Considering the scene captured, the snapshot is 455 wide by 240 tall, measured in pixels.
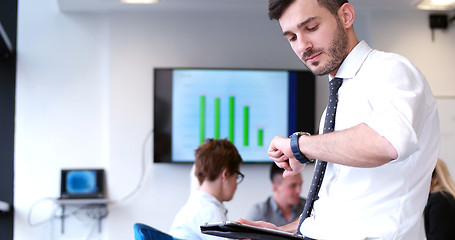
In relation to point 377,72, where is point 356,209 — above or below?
below

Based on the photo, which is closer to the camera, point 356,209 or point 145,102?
point 356,209

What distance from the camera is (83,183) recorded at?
5348mm

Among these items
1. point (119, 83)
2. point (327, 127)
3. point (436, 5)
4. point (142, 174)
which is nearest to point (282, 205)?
point (142, 174)

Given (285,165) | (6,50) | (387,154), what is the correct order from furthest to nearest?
(6,50) < (285,165) < (387,154)

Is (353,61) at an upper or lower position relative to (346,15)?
lower

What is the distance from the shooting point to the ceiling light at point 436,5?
16.5 ft

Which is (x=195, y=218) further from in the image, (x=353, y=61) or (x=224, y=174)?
(x=353, y=61)

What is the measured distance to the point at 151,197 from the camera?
5348 millimetres

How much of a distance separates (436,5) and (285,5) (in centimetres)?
400

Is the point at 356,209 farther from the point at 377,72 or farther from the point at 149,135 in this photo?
the point at 149,135

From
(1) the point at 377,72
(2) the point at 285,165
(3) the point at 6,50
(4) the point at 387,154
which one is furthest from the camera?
(3) the point at 6,50

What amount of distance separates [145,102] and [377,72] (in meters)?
4.15

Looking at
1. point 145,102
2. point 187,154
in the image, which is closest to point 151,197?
point 187,154

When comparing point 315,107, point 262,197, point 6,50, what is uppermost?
point 6,50
